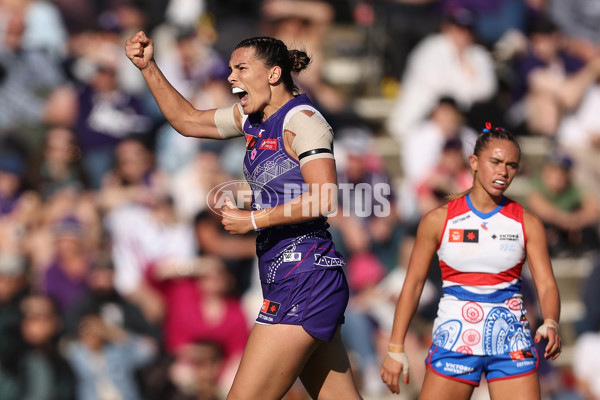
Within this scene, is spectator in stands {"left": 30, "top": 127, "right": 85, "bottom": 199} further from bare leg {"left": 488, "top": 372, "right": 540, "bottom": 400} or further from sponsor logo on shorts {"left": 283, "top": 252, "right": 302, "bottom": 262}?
bare leg {"left": 488, "top": 372, "right": 540, "bottom": 400}

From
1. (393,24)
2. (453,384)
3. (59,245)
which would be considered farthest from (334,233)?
(453,384)

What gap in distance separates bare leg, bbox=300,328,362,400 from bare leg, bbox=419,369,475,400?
42 centimetres

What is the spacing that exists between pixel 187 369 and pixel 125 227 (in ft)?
5.16

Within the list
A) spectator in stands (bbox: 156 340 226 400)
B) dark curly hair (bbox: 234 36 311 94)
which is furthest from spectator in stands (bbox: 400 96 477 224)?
dark curly hair (bbox: 234 36 311 94)

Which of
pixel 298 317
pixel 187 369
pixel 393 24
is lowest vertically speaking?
pixel 187 369

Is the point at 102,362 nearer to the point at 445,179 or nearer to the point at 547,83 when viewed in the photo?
the point at 445,179

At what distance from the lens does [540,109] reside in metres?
11.1

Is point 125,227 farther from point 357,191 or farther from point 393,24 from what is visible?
point 393,24

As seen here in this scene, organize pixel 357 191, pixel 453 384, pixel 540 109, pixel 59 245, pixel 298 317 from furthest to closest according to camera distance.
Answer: pixel 540 109 → pixel 357 191 → pixel 59 245 → pixel 453 384 → pixel 298 317

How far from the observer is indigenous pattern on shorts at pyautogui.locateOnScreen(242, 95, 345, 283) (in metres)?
4.54

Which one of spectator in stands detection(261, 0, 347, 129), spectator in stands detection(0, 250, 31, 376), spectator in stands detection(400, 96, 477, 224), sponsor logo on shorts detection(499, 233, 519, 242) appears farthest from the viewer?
spectator in stands detection(261, 0, 347, 129)

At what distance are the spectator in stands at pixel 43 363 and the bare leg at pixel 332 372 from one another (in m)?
4.02

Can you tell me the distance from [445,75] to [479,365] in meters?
6.27

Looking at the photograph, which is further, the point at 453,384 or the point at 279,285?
the point at 453,384
